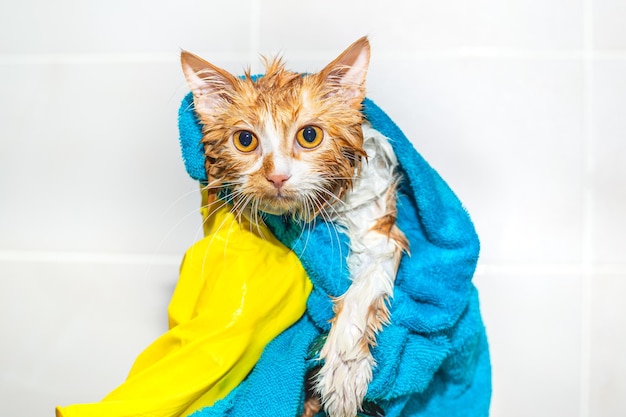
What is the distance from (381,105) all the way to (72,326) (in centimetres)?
75

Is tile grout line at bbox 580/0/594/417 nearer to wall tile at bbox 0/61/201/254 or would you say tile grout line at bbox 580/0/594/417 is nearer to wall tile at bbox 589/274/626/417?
wall tile at bbox 589/274/626/417

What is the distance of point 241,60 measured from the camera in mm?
1104

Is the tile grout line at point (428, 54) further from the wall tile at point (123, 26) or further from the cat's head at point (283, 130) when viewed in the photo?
the cat's head at point (283, 130)

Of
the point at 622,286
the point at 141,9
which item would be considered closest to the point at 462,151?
the point at 622,286

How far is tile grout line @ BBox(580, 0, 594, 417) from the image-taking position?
1.10m

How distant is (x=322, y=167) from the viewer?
790 millimetres

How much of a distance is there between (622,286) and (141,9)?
1067 millimetres

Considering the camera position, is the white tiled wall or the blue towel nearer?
the blue towel

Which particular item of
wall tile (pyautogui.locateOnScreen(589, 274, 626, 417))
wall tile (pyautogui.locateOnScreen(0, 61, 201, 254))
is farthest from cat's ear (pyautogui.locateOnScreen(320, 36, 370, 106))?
wall tile (pyautogui.locateOnScreen(589, 274, 626, 417))

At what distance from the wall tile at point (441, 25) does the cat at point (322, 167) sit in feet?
0.93

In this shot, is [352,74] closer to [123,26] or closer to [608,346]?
[123,26]

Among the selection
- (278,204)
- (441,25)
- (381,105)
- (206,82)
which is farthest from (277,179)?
(441,25)

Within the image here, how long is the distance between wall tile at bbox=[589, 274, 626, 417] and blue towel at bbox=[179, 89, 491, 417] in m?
0.34

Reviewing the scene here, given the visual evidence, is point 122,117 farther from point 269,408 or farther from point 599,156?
point 599,156
